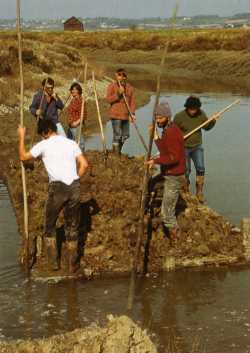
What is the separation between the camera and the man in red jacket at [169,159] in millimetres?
8602

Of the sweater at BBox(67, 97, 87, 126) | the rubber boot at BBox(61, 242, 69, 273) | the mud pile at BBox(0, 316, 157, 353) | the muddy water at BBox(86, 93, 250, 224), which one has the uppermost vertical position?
the sweater at BBox(67, 97, 87, 126)

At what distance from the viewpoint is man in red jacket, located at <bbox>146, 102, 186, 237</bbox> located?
8602 mm

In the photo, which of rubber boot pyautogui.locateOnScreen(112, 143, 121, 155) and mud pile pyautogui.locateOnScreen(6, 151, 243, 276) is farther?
rubber boot pyautogui.locateOnScreen(112, 143, 121, 155)

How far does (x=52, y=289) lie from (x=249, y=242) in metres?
2.59

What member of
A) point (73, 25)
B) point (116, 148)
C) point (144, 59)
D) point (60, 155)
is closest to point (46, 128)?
point (60, 155)

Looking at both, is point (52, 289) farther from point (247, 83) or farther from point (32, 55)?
point (247, 83)

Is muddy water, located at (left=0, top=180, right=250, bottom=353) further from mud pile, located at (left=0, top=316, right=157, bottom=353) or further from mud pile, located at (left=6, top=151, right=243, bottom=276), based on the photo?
mud pile, located at (left=0, top=316, right=157, bottom=353)

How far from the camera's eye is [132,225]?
9398 millimetres

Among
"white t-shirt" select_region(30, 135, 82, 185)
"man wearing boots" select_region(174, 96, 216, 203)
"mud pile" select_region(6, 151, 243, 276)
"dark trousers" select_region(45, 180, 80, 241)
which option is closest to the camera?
"white t-shirt" select_region(30, 135, 82, 185)

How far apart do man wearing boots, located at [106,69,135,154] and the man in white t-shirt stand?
4663 mm

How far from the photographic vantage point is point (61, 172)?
27.0 ft

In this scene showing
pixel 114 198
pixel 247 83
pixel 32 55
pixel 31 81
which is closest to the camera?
pixel 114 198

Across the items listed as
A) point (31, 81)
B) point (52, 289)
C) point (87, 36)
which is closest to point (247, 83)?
point (31, 81)

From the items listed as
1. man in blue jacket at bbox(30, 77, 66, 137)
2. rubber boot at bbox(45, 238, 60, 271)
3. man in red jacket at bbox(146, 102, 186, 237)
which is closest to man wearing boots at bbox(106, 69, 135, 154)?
man in blue jacket at bbox(30, 77, 66, 137)
